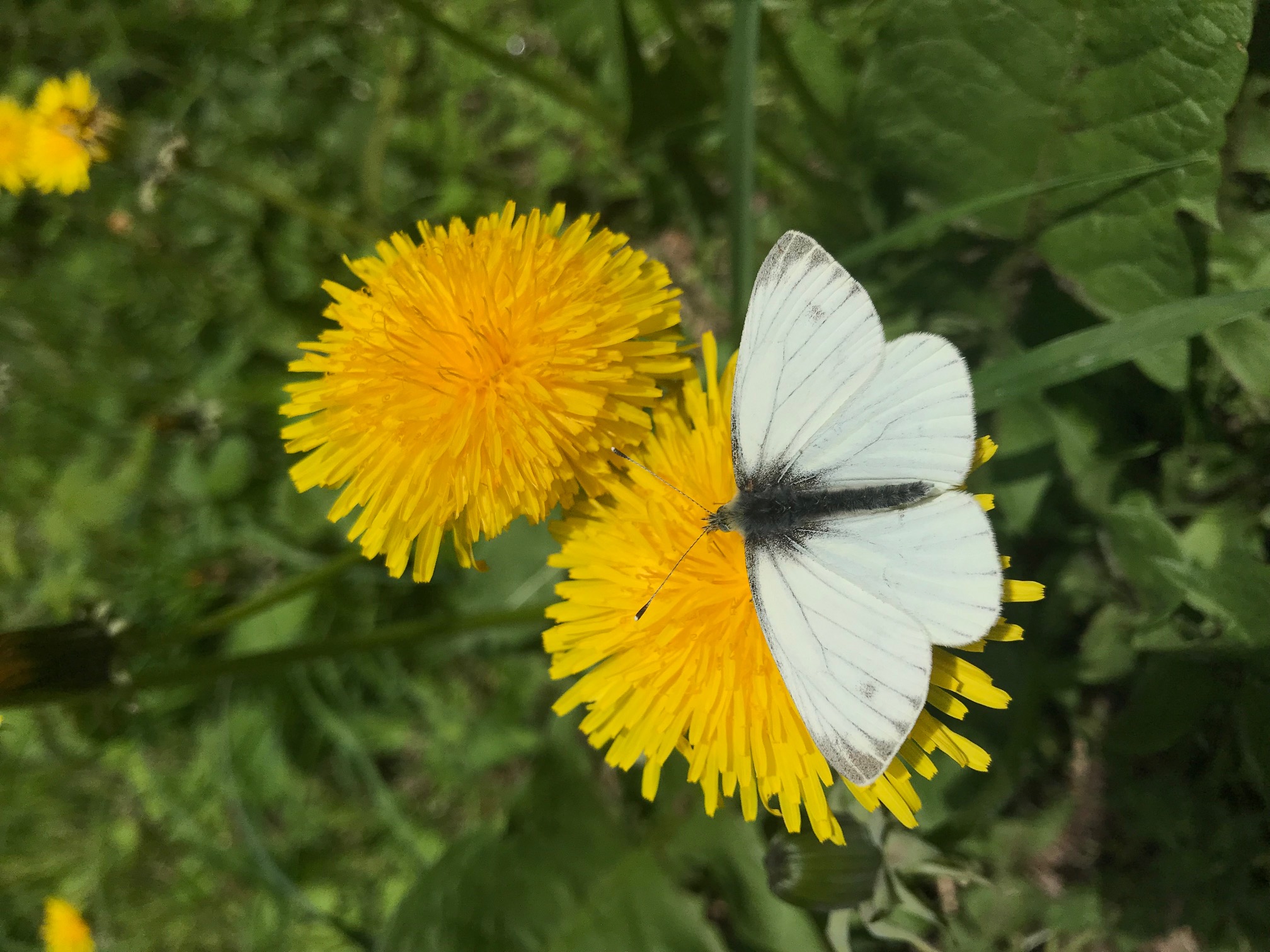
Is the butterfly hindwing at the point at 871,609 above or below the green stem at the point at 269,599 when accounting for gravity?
below

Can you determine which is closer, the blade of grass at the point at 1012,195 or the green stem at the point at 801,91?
the blade of grass at the point at 1012,195

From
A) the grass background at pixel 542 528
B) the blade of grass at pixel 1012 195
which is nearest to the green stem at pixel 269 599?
the grass background at pixel 542 528

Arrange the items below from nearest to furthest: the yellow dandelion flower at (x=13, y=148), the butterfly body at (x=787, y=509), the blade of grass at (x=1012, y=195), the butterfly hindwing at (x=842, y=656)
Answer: the butterfly hindwing at (x=842, y=656) → the butterfly body at (x=787, y=509) → the blade of grass at (x=1012, y=195) → the yellow dandelion flower at (x=13, y=148)

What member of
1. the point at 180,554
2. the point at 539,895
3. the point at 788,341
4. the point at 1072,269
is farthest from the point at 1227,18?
the point at 180,554

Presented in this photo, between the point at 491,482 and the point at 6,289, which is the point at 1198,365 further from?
the point at 6,289

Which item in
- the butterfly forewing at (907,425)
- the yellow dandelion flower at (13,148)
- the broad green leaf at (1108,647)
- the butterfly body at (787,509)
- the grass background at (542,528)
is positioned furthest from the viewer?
the yellow dandelion flower at (13,148)

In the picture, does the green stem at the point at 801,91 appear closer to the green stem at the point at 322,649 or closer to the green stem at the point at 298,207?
the green stem at the point at 298,207
